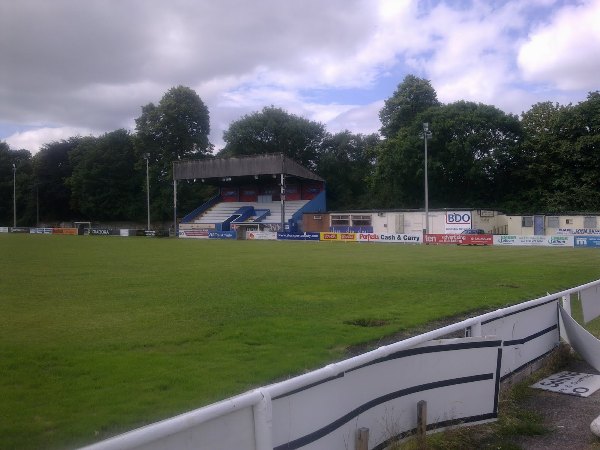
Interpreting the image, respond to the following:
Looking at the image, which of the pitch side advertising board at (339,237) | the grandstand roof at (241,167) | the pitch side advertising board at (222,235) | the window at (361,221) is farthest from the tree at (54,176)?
the window at (361,221)

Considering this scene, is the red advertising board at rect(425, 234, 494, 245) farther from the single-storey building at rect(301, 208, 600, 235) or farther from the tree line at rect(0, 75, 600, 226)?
the tree line at rect(0, 75, 600, 226)

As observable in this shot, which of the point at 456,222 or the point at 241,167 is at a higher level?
the point at 241,167

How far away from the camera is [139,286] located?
1603cm

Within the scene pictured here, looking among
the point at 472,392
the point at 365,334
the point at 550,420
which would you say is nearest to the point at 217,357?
the point at 365,334

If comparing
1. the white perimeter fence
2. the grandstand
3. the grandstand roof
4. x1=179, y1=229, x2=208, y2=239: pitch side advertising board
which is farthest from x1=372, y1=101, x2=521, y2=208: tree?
the white perimeter fence

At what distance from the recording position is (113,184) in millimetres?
72250

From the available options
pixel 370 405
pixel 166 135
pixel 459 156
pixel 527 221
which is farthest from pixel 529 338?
pixel 166 135

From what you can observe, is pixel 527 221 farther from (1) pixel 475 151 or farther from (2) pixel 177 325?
(2) pixel 177 325

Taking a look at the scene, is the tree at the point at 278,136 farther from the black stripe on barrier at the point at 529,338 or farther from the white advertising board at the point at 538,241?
the black stripe on barrier at the point at 529,338

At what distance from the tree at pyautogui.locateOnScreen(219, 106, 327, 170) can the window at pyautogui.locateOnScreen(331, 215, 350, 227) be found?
55.7 feet

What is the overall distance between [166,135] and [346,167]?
77.4ft

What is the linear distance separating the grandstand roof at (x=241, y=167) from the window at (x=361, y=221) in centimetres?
871

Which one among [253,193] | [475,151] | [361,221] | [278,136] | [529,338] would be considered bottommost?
[529,338]

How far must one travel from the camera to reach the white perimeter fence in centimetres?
293
